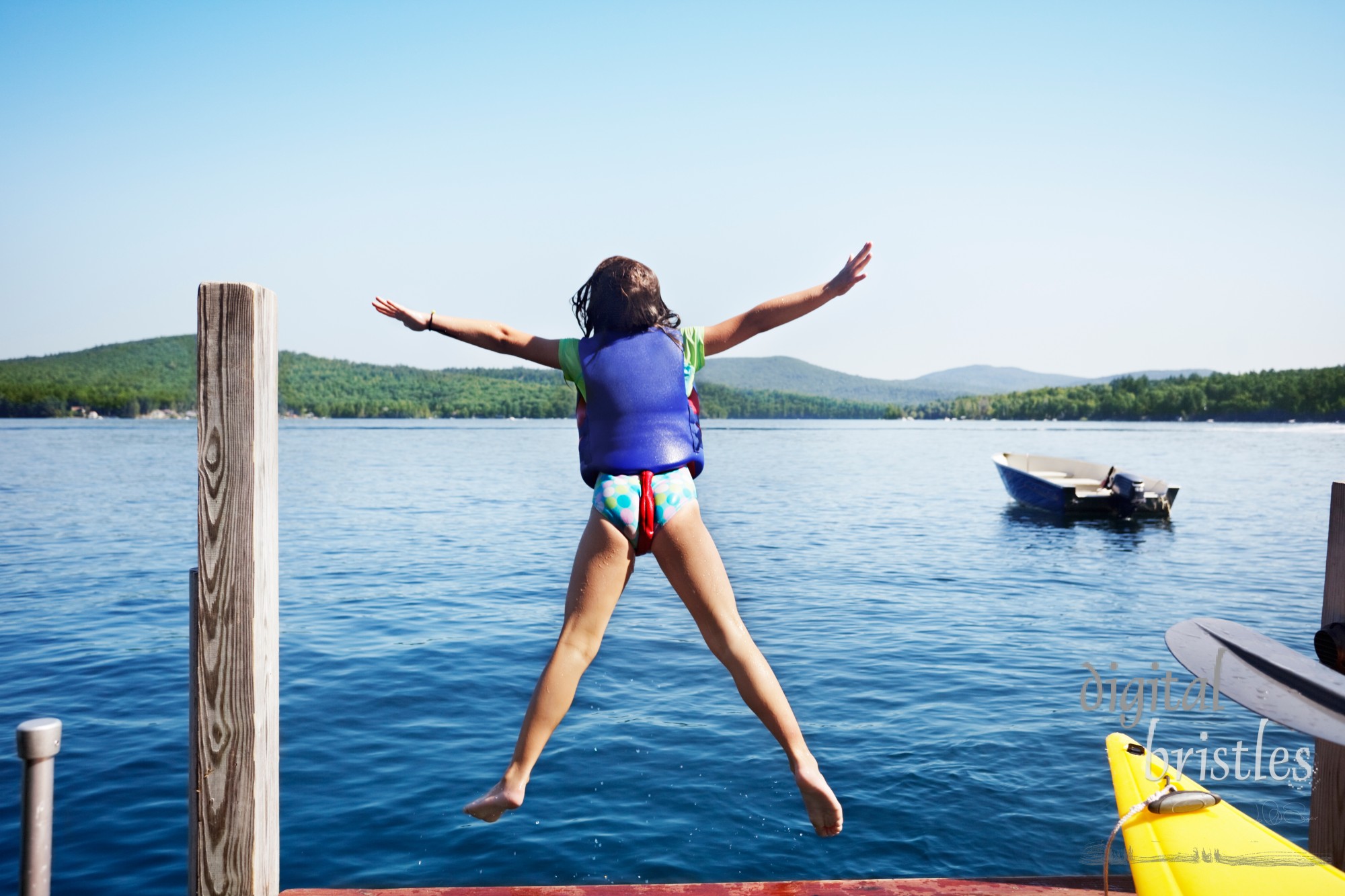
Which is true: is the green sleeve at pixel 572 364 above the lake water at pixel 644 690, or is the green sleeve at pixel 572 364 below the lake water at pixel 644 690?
above

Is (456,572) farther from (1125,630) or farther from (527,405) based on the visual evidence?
(527,405)

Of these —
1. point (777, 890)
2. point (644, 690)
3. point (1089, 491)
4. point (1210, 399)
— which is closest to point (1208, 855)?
point (777, 890)

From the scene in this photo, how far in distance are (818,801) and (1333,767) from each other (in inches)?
98.9

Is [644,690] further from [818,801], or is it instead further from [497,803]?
[818,801]

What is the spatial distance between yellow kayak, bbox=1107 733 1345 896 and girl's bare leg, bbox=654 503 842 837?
5.63 ft

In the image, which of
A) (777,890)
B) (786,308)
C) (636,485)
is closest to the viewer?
(636,485)

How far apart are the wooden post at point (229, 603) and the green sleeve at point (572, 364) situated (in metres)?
1.14

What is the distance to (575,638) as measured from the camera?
12.7ft

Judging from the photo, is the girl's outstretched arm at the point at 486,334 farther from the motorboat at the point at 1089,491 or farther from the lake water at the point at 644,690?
the motorboat at the point at 1089,491

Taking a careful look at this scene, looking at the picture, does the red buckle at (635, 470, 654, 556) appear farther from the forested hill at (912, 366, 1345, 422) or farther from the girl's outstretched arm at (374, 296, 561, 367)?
the forested hill at (912, 366, 1345, 422)

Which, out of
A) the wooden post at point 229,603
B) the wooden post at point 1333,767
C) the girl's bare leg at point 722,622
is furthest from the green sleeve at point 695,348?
the wooden post at point 1333,767

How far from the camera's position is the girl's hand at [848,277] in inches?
155

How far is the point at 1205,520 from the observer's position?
1468 inches

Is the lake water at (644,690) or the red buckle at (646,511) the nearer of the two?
the red buckle at (646,511)
